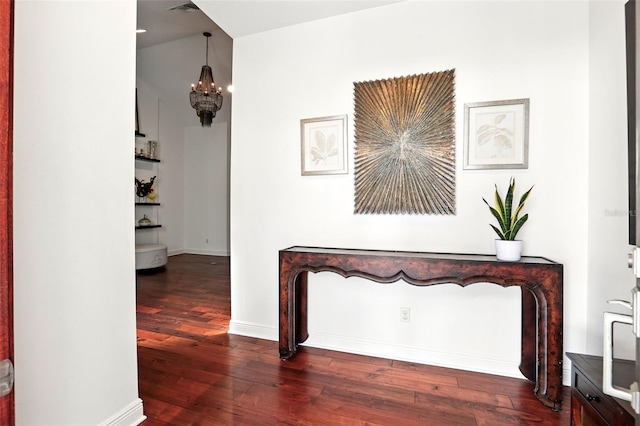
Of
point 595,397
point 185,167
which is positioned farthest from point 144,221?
point 595,397

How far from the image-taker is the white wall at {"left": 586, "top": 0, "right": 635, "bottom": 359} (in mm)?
1552

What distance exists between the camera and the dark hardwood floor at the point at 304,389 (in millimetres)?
1639

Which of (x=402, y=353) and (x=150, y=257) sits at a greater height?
(x=150, y=257)

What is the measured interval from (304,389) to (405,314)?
3.04 feet

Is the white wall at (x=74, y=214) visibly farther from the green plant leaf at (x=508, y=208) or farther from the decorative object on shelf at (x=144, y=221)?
the decorative object on shelf at (x=144, y=221)

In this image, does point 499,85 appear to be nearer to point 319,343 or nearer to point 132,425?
point 319,343

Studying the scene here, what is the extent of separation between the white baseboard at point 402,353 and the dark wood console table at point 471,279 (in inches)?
5.1

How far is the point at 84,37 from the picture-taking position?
1368mm

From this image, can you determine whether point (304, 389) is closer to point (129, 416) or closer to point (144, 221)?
point (129, 416)

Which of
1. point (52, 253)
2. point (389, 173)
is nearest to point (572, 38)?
point (389, 173)

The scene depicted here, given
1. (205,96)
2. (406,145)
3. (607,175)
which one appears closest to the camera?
(607,175)

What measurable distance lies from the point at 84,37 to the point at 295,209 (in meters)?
1.71

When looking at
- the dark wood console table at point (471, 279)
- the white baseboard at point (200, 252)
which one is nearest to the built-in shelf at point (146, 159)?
the white baseboard at point (200, 252)

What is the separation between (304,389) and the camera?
1898mm
